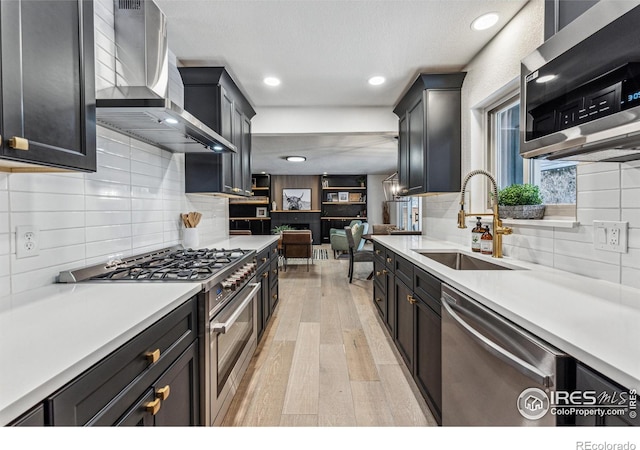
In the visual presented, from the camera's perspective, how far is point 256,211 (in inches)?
416

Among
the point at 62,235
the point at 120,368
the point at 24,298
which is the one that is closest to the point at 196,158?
the point at 62,235

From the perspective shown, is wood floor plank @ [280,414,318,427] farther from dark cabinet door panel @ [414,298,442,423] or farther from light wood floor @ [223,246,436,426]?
dark cabinet door panel @ [414,298,442,423]

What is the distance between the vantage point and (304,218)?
10.6 meters

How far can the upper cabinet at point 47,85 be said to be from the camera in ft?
2.68

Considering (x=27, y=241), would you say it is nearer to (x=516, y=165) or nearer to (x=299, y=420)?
(x=299, y=420)

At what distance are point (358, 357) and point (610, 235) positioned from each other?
1767 mm

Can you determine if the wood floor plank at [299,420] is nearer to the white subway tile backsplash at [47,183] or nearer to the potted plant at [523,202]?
the white subway tile backsplash at [47,183]

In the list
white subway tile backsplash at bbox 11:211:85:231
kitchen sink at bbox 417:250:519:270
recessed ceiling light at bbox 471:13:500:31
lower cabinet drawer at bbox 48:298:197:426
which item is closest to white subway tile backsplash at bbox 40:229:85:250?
white subway tile backsplash at bbox 11:211:85:231

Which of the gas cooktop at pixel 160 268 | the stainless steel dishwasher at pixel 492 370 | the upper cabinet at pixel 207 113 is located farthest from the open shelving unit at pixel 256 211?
the stainless steel dishwasher at pixel 492 370

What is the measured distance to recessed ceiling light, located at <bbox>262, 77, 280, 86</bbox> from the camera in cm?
292

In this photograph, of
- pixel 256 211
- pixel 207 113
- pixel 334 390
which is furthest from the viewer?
pixel 256 211

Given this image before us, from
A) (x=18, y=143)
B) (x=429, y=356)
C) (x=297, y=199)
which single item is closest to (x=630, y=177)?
(x=429, y=356)

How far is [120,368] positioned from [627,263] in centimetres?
186
